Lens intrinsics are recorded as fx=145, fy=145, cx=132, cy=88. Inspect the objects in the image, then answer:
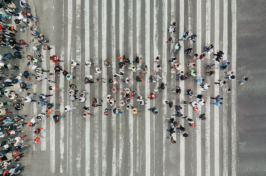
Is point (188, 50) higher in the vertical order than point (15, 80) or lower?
higher

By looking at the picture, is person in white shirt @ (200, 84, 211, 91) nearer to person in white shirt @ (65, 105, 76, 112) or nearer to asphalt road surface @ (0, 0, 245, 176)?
asphalt road surface @ (0, 0, 245, 176)

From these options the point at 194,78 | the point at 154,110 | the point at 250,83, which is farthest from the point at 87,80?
the point at 250,83

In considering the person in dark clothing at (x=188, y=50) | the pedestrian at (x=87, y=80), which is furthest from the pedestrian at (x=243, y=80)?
the pedestrian at (x=87, y=80)

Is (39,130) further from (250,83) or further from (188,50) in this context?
(250,83)

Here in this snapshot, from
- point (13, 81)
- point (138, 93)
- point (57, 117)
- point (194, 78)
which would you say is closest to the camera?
point (13, 81)

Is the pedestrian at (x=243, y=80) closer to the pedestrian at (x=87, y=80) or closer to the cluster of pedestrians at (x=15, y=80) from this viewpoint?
the pedestrian at (x=87, y=80)

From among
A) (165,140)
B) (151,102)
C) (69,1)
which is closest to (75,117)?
(151,102)

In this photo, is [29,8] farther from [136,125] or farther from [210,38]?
→ [210,38]

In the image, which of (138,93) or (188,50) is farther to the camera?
(138,93)
